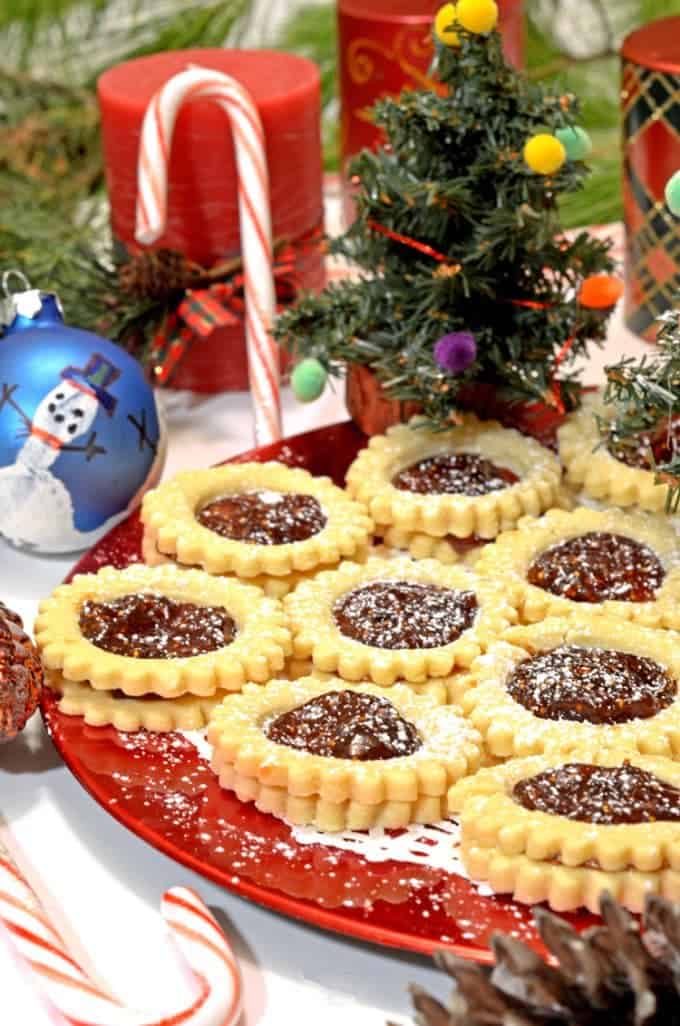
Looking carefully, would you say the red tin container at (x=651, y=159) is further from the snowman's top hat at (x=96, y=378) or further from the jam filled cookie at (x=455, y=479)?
the snowman's top hat at (x=96, y=378)

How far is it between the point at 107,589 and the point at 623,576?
0.43 meters

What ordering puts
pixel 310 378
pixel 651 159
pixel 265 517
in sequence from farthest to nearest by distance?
pixel 651 159, pixel 310 378, pixel 265 517

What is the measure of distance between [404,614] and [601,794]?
0.30 meters

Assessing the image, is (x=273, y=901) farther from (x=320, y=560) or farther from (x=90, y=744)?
(x=320, y=560)

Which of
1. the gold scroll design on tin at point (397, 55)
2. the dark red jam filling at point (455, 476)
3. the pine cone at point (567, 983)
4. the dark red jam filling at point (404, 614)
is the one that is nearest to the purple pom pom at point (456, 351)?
the dark red jam filling at point (455, 476)

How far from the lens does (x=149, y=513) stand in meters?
1.53

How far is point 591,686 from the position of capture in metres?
1.25

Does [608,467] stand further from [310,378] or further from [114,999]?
[114,999]

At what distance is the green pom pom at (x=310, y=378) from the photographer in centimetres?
166

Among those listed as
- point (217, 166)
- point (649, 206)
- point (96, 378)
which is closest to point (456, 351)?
point (96, 378)

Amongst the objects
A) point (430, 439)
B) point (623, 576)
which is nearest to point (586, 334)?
point (430, 439)

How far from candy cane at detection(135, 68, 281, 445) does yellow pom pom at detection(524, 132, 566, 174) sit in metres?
0.41

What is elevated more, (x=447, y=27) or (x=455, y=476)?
(x=447, y=27)

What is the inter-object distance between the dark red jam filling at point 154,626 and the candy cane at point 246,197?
0.46 m
